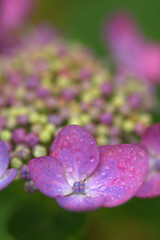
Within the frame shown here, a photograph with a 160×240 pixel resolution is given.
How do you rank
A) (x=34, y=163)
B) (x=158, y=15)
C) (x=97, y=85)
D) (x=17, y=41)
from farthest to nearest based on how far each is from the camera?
(x=158, y=15)
(x=17, y=41)
(x=97, y=85)
(x=34, y=163)

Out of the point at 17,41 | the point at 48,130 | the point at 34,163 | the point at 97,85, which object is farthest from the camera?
the point at 17,41

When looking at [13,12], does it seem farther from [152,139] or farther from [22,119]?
→ [152,139]

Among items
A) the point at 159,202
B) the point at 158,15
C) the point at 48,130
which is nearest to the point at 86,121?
the point at 48,130

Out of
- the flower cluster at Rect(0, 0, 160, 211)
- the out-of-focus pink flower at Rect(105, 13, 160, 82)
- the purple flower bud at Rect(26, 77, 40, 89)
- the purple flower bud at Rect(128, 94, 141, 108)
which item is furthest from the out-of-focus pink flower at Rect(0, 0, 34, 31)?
the purple flower bud at Rect(128, 94, 141, 108)

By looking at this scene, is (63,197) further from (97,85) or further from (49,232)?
(97,85)

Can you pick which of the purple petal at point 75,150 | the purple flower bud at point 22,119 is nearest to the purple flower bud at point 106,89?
the purple flower bud at point 22,119
